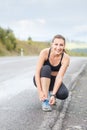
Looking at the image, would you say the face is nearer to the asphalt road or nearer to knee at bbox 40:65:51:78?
knee at bbox 40:65:51:78

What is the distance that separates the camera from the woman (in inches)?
306

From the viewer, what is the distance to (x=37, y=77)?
26.0 feet

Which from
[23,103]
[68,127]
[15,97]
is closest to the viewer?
[68,127]

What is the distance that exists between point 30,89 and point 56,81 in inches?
144

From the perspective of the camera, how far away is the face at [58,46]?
25.6 feet

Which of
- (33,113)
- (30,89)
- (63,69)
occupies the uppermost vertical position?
(63,69)

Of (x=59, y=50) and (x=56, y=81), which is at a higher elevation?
(x=59, y=50)

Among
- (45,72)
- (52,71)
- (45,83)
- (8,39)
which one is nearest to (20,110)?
A: (45,83)

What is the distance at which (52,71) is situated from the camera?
8195 mm

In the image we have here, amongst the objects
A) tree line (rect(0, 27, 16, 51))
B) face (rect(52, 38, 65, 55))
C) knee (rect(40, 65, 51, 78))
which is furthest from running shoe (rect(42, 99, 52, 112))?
tree line (rect(0, 27, 16, 51))

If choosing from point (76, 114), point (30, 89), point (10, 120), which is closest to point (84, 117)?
point (76, 114)

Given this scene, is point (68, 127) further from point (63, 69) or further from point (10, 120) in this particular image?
point (63, 69)

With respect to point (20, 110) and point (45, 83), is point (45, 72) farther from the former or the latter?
point (20, 110)

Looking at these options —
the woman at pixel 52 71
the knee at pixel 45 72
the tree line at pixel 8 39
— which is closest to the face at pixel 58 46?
the woman at pixel 52 71
